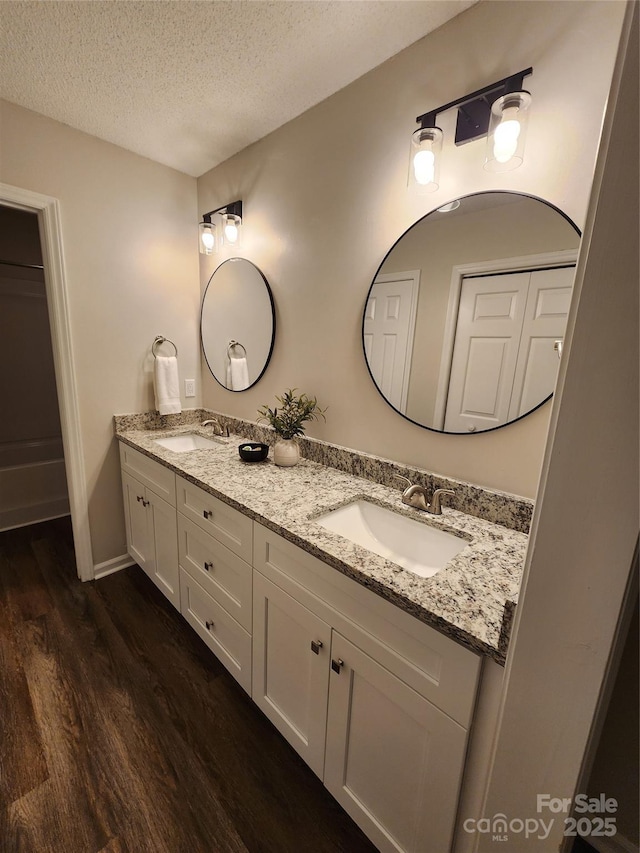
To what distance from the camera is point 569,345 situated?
0.37 meters

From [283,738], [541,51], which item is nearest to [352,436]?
[283,738]

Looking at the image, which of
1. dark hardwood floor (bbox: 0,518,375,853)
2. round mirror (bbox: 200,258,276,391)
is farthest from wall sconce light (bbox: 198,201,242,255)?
dark hardwood floor (bbox: 0,518,375,853)

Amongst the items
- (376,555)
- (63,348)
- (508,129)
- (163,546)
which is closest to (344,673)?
(376,555)

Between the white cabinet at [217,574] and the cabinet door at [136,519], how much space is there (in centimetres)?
45

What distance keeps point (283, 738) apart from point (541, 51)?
2.33 meters

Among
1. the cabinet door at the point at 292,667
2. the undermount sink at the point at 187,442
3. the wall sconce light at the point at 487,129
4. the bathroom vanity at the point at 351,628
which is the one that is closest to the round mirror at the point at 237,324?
the undermount sink at the point at 187,442

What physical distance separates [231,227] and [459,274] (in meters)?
1.34

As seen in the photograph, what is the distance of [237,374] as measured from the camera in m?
2.13

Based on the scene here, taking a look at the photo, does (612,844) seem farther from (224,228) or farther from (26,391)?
(26,391)

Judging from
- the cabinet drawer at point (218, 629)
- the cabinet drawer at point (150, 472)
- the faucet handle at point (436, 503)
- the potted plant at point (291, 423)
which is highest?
the potted plant at point (291, 423)

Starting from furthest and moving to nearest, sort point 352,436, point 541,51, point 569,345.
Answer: point 352,436 < point 541,51 < point 569,345

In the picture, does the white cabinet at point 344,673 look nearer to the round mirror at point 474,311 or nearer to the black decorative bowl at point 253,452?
the black decorative bowl at point 253,452

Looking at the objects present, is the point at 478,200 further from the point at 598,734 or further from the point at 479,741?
the point at 479,741

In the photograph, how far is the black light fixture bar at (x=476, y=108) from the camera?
3.25 feet
